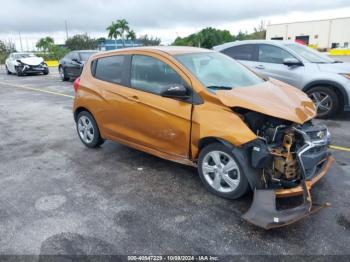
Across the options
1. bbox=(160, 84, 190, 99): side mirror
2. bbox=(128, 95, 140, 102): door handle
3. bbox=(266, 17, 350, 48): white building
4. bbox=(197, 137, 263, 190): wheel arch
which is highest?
bbox=(266, 17, 350, 48): white building

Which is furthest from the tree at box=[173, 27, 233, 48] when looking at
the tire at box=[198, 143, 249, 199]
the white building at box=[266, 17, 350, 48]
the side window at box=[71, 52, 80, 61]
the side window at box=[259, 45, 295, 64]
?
the tire at box=[198, 143, 249, 199]

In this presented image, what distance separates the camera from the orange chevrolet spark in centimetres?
318

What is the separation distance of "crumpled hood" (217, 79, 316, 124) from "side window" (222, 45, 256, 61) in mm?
4070

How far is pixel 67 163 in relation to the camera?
488 cm

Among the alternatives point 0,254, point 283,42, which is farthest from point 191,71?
point 283,42

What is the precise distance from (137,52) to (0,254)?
2920mm

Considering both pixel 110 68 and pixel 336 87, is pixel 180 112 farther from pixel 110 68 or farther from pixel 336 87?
pixel 336 87

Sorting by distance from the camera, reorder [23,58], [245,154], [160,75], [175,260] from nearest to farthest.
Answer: [175,260] < [245,154] < [160,75] < [23,58]

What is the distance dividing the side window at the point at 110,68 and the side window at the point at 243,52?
13.3 feet

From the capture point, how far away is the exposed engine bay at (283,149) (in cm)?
316

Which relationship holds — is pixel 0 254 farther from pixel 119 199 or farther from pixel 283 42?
pixel 283 42

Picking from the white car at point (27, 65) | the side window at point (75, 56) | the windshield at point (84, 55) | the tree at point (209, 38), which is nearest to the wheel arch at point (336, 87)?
the windshield at point (84, 55)

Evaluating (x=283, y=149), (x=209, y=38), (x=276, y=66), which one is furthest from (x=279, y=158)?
(x=209, y=38)

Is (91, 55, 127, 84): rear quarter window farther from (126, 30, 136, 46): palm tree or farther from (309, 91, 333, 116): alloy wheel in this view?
(126, 30, 136, 46): palm tree
